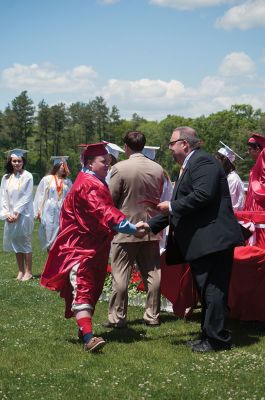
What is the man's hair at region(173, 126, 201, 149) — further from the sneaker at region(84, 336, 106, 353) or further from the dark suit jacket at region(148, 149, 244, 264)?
the sneaker at region(84, 336, 106, 353)

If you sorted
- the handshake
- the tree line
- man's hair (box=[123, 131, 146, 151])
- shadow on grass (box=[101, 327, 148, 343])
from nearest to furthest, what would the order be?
the handshake → shadow on grass (box=[101, 327, 148, 343]) → man's hair (box=[123, 131, 146, 151]) → the tree line

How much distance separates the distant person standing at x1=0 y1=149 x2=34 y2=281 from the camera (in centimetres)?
1171

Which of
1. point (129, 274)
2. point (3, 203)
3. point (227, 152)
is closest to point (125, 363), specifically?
point (129, 274)

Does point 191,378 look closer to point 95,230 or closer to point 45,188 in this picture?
point 95,230

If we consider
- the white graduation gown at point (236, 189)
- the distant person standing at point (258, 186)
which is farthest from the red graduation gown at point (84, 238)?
the white graduation gown at point (236, 189)

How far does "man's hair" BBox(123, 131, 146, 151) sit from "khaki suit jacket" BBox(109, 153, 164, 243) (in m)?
0.10

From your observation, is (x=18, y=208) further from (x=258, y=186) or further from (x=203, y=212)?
(x=203, y=212)

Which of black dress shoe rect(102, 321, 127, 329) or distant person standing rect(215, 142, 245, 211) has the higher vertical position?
distant person standing rect(215, 142, 245, 211)

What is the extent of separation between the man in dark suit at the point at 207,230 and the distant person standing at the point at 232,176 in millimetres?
3540

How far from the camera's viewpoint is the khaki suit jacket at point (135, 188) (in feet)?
25.1

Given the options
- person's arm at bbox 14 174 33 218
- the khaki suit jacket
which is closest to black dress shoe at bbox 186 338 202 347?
the khaki suit jacket

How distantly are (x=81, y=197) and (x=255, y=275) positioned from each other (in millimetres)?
2404

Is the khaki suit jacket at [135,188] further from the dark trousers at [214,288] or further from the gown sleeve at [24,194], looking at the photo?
the gown sleeve at [24,194]

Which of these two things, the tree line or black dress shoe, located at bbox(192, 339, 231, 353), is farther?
the tree line
